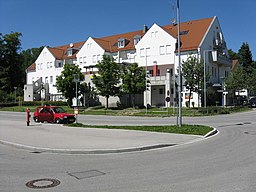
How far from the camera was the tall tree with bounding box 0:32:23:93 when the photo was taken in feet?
253

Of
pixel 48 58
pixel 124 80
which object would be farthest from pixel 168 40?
pixel 48 58

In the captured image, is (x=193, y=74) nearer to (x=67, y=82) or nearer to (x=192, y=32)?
(x=192, y=32)

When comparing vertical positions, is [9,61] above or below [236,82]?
above

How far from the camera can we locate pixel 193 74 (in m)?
42.7

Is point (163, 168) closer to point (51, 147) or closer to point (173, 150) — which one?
point (173, 150)

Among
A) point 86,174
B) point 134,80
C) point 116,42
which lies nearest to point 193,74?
point 134,80

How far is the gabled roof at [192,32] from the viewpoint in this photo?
50562 millimetres

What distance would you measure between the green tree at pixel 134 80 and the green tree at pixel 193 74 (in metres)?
6.97

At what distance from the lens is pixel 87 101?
5872 centimetres

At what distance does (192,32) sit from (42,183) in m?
51.1

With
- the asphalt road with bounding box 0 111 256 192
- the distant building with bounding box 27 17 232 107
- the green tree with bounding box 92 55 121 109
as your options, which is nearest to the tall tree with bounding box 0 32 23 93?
the distant building with bounding box 27 17 232 107

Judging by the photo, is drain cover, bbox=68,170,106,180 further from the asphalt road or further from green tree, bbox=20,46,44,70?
green tree, bbox=20,46,44,70

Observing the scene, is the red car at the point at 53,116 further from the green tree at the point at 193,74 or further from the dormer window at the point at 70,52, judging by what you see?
the dormer window at the point at 70,52

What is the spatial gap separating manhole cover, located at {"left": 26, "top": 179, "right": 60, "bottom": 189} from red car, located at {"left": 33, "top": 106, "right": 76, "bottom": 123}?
18.4m
